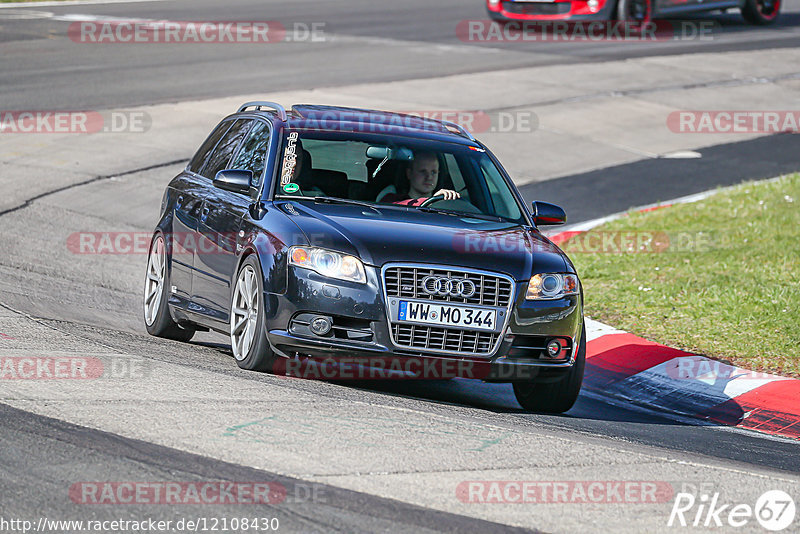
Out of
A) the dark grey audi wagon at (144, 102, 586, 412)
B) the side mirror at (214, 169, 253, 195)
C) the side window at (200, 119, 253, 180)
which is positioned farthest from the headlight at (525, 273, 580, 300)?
the side window at (200, 119, 253, 180)

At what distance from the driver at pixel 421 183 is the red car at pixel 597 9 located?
17492 mm

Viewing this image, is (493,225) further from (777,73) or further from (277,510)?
(777,73)

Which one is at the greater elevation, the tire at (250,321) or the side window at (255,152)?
the side window at (255,152)

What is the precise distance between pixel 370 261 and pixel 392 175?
151cm

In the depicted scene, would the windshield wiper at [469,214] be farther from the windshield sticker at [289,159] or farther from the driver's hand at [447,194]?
the windshield sticker at [289,159]

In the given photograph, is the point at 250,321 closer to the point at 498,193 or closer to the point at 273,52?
the point at 498,193

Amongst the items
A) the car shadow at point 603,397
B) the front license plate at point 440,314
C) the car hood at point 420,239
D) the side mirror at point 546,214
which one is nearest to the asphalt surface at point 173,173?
the car shadow at point 603,397

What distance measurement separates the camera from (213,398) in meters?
6.54

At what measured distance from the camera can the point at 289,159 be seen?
8438mm

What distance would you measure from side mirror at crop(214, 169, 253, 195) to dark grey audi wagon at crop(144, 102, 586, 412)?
0.05 feet

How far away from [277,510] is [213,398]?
5.48ft

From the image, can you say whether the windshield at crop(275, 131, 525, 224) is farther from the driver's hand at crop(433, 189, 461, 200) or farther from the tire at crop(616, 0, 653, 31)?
the tire at crop(616, 0, 653, 31)

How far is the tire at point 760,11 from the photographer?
3014 centimetres

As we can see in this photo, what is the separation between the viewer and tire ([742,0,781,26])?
30141mm
